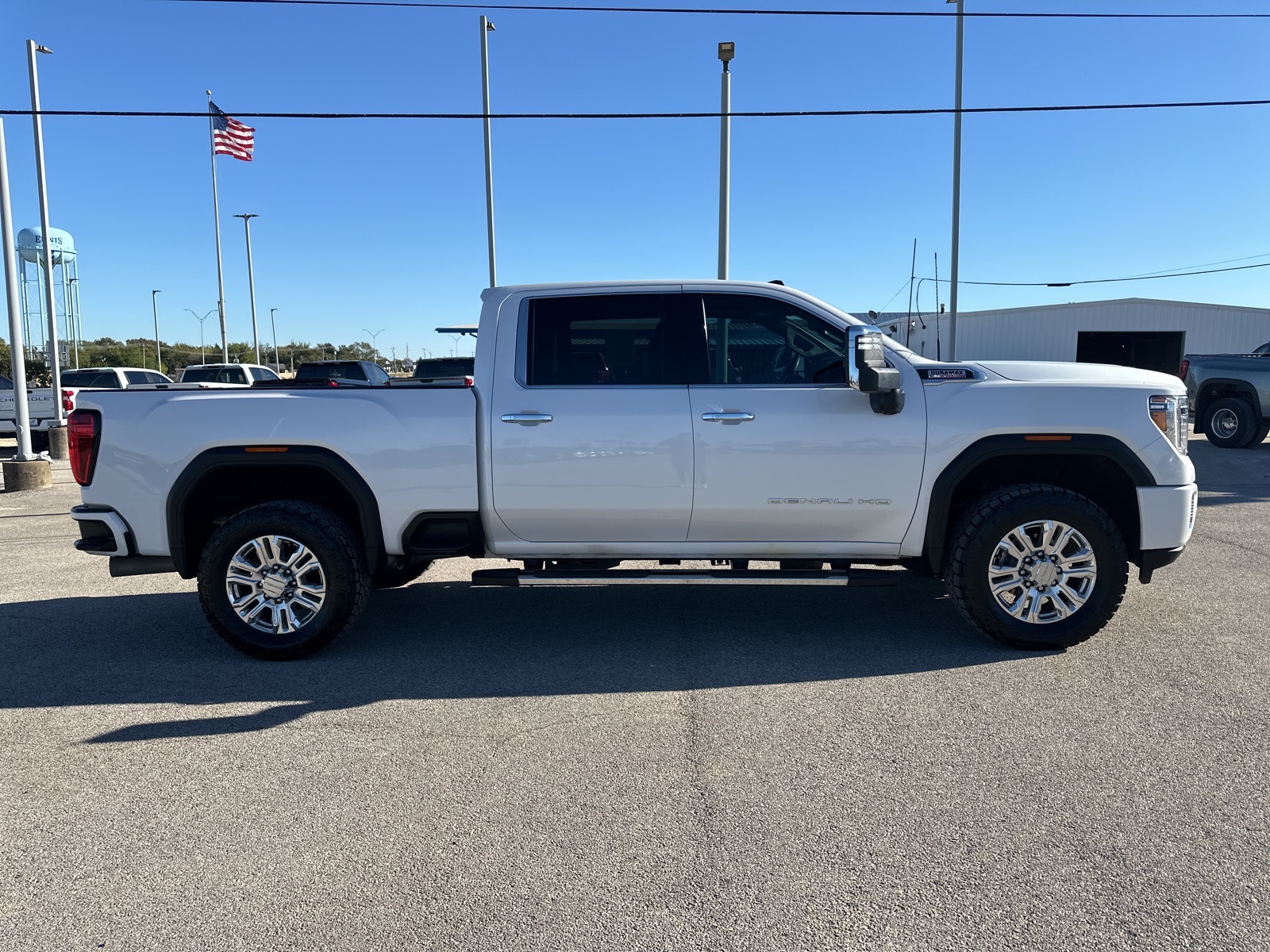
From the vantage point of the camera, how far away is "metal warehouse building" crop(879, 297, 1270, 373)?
3734 cm

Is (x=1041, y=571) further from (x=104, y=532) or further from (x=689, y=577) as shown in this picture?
(x=104, y=532)

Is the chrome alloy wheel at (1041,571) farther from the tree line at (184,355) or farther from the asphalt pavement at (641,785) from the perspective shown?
the tree line at (184,355)

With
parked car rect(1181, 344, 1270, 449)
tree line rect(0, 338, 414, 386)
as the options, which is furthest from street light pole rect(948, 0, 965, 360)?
tree line rect(0, 338, 414, 386)

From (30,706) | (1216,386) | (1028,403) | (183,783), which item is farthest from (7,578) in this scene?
(1216,386)

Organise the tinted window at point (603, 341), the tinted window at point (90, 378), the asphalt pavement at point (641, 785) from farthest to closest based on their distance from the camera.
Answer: the tinted window at point (90, 378) → the tinted window at point (603, 341) → the asphalt pavement at point (641, 785)

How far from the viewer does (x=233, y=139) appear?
25.7 metres

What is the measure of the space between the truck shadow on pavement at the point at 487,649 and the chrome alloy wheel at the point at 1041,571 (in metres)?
0.28

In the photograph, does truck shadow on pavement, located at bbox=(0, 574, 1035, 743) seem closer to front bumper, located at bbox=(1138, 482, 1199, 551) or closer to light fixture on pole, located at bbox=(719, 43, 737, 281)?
front bumper, located at bbox=(1138, 482, 1199, 551)

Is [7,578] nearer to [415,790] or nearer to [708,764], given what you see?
[415,790]

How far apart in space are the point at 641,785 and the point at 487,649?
6.35ft

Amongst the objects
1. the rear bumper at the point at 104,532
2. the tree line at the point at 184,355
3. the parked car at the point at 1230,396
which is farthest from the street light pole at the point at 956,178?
the tree line at the point at 184,355

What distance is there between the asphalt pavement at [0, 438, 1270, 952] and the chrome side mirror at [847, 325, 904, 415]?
139cm

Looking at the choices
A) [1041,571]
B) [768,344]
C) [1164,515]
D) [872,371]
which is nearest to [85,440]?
[768,344]

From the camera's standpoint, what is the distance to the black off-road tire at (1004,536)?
16.0 feet
